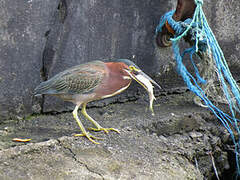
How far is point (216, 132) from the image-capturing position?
3223mm

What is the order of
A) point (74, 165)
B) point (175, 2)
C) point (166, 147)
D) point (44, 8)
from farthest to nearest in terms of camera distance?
point (175, 2), point (44, 8), point (166, 147), point (74, 165)

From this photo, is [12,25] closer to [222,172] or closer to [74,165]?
[74,165]

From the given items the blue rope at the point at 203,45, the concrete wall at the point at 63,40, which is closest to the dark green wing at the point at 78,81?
the concrete wall at the point at 63,40

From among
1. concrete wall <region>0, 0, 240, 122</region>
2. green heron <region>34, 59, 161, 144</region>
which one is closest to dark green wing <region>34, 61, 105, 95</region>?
green heron <region>34, 59, 161, 144</region>

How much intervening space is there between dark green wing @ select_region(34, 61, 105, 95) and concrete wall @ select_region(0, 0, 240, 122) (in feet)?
1.50

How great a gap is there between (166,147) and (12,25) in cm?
145

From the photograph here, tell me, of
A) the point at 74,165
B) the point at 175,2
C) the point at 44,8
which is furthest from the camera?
the point at 175,2

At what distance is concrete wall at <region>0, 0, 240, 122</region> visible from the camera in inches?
115

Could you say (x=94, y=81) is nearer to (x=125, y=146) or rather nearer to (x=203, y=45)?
(x=125, y=146)

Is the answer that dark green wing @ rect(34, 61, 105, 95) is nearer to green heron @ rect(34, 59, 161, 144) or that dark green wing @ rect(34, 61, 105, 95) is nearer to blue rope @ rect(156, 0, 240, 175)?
green heron @ rect(34, 59, 161, 144)

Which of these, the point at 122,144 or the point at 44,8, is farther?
the point at 44,8

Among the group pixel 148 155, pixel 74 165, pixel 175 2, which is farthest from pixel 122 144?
pixel 175 2

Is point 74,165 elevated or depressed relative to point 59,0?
depressed

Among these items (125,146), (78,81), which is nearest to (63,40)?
(78,81)
